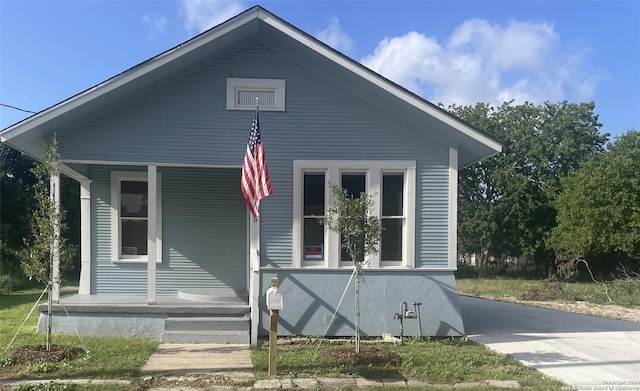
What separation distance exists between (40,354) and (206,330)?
251cm

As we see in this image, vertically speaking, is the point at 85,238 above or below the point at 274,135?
below

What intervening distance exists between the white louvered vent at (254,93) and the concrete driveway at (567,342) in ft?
19.0

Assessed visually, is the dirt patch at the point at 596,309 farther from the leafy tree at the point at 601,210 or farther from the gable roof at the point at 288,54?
the leafy tree at the point at 601,210

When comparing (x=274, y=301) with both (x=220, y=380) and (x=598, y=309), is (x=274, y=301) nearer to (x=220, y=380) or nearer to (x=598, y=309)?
(x=220, y=380)

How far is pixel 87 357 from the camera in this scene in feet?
23.0

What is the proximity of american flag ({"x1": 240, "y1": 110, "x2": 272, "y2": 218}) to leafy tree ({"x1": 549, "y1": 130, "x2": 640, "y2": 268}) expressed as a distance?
77.2 ft

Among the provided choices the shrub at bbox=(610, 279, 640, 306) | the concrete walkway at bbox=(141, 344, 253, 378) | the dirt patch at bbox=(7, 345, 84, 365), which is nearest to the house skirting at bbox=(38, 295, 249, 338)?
the concrete walkway at bbox=(141, 344, 253, 378)

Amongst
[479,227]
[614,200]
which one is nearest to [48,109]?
[614,200]

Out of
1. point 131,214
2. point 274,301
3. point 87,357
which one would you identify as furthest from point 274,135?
point 87,357

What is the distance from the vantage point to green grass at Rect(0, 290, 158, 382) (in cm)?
628

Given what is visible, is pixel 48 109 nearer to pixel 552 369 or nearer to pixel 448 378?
pixel 448 378

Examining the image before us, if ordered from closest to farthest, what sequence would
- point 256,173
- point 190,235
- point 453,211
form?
point 256,173 → point 453,211 → point 190,235

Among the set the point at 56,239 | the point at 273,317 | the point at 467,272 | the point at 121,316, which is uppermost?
the point at 56,239

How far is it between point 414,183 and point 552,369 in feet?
12.3
